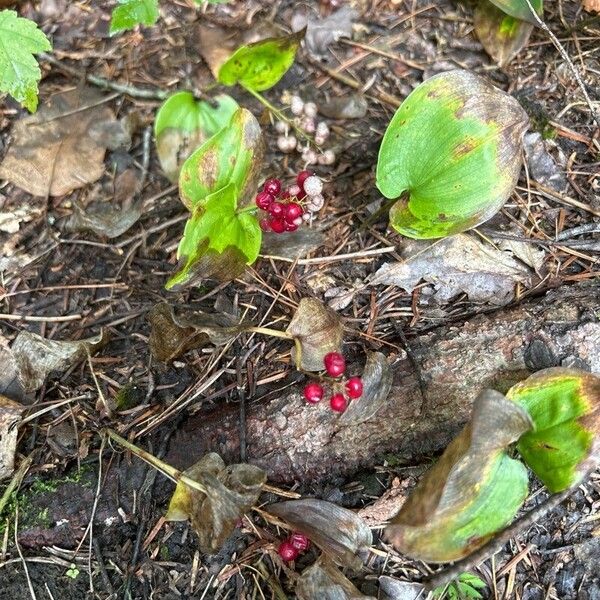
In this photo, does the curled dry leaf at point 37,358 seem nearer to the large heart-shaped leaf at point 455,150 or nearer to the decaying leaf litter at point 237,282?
the decaying leaf litter at point 237,282

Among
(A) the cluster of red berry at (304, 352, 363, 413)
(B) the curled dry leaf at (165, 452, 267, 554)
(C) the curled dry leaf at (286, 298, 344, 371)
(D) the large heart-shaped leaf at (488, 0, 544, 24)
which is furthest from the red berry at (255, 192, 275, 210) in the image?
(D) the large heart-shaped leaf at (488, 0, 544, 24)

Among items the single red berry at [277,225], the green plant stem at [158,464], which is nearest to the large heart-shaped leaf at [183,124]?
the single red berry at [277,225]

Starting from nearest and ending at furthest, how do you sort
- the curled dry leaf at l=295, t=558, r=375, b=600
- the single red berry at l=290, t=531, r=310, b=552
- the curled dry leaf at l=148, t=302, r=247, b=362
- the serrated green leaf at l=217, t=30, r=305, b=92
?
the curled dry leaf at l=295, t=558, r=375, b=600, the single red berry at l=290, t=531, r=310, b=552, the curled dry leaf at l=148, t=302, r=247, b=362, the serrated green leaf at l=217, t=30, r=305, b=92

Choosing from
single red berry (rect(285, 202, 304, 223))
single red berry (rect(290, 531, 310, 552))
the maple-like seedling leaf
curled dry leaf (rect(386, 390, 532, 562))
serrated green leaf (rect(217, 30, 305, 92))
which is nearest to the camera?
curled dry leaf (rect(386, 390, 532, 562))

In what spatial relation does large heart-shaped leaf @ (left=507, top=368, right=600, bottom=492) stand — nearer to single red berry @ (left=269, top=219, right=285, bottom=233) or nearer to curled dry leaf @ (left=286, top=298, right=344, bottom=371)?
curled dry leaf @ (left=286, top=298, right=344, bottom=371)

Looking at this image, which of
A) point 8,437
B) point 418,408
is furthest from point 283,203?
point 8,437

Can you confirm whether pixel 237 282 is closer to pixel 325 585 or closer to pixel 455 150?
pixel 455 150

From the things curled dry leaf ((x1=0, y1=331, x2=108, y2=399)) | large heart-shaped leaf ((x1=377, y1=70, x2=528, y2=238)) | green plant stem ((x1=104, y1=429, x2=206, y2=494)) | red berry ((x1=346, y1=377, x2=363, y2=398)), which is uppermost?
large heart-shaped leaf ((x1=377, y1=70, x2=528, y2=238))

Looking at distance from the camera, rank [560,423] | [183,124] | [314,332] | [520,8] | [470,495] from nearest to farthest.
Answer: [470,495] < [560,423] < [314,332] < [520,8] < [183,124]
